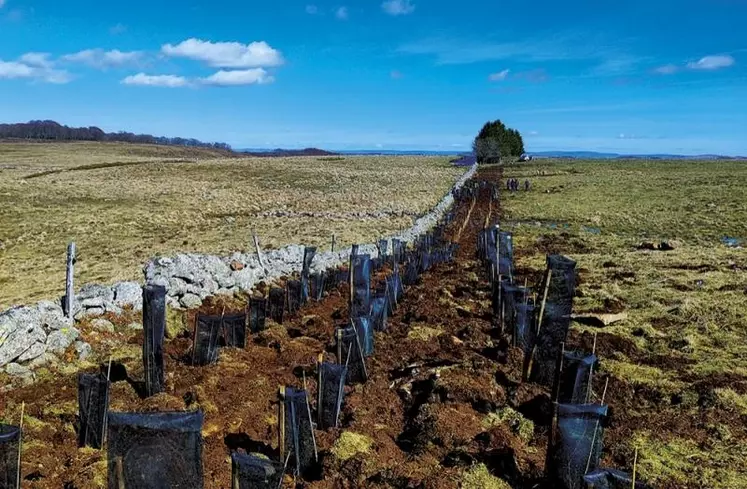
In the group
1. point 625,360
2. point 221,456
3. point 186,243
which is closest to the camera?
point 221,456

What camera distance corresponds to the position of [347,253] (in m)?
16.2

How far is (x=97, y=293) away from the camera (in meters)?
9.26

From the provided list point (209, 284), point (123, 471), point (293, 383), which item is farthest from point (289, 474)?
point (209, 284)

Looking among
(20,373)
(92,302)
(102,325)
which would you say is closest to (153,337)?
(20,373)

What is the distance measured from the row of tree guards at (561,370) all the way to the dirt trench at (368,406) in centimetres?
31

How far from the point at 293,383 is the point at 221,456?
1959mm

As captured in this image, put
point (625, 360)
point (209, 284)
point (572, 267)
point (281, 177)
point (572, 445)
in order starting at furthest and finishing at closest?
point (281, 177), point (209, 284), point (625, 360), point (572, 267), point (572, 445)

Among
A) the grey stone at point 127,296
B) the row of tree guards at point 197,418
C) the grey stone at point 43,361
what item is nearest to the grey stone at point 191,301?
the grey stone at point 127,296

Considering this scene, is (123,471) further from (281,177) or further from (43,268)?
(281,177)

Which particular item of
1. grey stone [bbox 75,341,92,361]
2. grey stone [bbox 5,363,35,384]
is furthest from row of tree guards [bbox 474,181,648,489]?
grey stone [bbox 5,363,35,384]

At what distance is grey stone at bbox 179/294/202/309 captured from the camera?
10.4m

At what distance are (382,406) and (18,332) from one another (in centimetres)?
460

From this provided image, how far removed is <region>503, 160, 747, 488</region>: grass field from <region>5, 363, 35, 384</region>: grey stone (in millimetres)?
6536

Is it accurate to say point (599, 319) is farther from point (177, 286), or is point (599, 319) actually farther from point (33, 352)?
point (33, 352)
